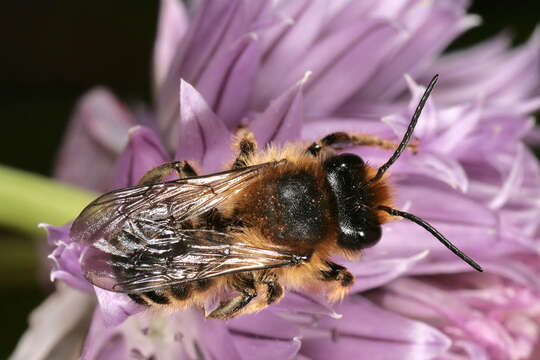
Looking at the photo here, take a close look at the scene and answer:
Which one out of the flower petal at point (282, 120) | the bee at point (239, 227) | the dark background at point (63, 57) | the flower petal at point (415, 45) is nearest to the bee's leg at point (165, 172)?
the bee at point (239, 227)

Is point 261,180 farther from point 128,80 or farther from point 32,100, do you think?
point 128,80

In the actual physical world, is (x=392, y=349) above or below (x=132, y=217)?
below

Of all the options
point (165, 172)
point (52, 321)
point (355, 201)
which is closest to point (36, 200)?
point (52, 321)

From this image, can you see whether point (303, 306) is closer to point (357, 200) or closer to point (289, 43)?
point (357, 200)

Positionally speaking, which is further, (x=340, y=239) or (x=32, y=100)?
(x=32, y=100)

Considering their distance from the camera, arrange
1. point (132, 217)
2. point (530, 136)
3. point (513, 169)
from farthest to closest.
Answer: point (530, 136), point (513, 169), point (132, 217)

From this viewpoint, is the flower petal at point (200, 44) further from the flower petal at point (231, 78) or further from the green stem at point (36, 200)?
the green stem at point (36, 200)

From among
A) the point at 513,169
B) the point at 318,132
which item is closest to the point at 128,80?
the point at 318,132

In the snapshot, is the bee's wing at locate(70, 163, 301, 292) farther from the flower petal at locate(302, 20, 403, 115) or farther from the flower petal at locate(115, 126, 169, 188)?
the flower petal at locate(302, 20, 403, 115)
